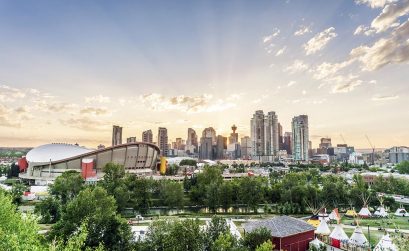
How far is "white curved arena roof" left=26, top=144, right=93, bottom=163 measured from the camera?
101206 millimetres

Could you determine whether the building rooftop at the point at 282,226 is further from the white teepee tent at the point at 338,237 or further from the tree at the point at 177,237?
the tree at the point at 177,237

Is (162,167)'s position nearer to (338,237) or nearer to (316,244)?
(338,237)

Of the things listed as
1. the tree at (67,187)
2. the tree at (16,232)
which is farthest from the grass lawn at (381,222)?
the tree at (67,187)

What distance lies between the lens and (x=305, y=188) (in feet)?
202

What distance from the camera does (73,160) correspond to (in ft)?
325

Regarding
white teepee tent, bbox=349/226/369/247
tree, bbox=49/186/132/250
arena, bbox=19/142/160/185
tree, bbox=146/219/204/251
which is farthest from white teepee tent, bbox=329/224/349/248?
arena, bbox=19/142/160/185

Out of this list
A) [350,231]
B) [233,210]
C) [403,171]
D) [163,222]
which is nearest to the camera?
[163,222]

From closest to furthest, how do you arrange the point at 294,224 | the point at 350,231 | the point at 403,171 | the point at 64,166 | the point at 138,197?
the point at 294,224, the point at 350,231, the point at 138,197, the point at 64,166, the point at 403,171

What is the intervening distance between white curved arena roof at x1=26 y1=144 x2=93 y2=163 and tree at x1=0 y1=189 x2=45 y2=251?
277ft

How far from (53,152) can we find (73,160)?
10535mm

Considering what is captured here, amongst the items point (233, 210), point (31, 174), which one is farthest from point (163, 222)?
point (31, 174)

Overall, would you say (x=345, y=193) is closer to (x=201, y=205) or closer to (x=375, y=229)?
(x=375, y=229)

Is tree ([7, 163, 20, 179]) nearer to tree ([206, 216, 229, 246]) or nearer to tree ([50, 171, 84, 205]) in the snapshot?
tree ([50, 171, 84, 205])

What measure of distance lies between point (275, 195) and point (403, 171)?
85061 millimetres
